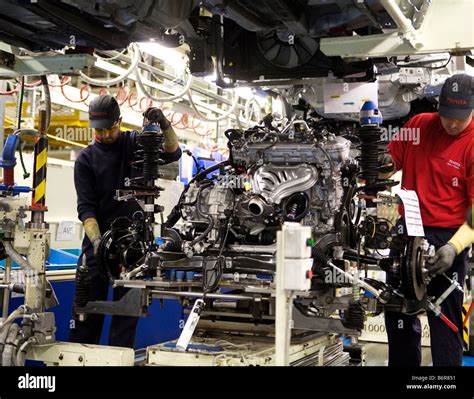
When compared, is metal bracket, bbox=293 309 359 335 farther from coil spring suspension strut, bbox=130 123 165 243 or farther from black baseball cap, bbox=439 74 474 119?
black baseball cap, bbox=439 74 474 119

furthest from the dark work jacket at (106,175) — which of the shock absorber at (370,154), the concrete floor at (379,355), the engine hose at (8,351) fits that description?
the concrete floor at (379,355)

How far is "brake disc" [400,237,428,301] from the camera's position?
11.9 feet

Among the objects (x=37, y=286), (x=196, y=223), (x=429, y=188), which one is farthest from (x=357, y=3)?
(x=37, y=286)

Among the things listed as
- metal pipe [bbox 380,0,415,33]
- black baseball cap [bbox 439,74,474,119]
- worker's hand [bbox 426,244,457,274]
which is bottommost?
worker's hand [bbox 426,244,457,274]

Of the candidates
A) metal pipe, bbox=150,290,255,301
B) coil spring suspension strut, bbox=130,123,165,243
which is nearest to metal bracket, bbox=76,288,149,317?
metal pipe, bbox=150,290,255,301

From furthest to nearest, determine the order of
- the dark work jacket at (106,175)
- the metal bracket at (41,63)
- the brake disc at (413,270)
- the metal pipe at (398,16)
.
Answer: the dark work jacket at (106,175)
the metal bracket at (41,63)
the brake disc at (413,270)
the metal pipe at (398,16)

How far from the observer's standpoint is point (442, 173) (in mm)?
3959

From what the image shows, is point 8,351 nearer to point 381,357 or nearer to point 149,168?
point 149,168

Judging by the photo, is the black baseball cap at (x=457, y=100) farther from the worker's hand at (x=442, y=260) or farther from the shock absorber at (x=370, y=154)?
the worker's hand at (x=442, y=260)

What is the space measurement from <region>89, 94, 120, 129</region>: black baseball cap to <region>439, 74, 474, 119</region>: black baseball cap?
2217 millimetres

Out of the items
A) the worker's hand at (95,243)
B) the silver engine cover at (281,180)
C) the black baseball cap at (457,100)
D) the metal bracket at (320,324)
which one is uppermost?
the black baseball cap at (457,100)

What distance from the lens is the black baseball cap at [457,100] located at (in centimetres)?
377

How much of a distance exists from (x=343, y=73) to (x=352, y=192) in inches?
35.4

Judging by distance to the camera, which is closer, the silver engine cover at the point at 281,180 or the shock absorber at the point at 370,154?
the shock absorber at the point at 370,154
